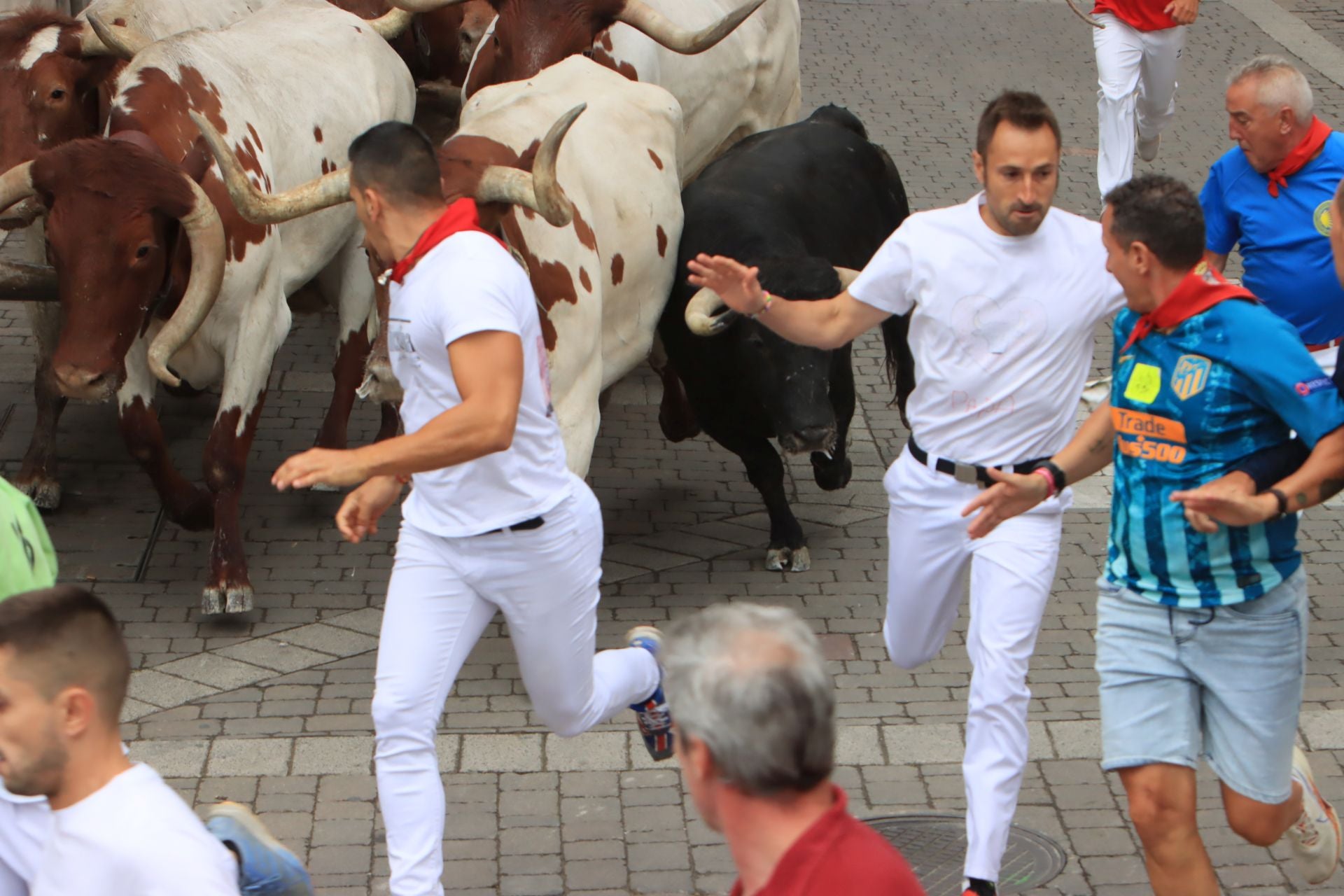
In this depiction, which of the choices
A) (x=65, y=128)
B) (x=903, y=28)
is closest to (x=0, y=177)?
(x=65, y=128)

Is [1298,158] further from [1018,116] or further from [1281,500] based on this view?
[1281,500]

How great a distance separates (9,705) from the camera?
312 centimetres

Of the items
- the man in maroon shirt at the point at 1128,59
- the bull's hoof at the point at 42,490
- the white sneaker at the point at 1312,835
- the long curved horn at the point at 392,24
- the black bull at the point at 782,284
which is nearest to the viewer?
the white sneaker at the point at 1312,835

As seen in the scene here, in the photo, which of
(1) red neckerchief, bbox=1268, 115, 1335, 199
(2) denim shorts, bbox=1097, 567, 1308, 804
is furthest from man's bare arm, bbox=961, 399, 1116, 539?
(1) red neckerchief, bbox=1268, 115, 1335, 199

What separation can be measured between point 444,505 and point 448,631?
33 cm

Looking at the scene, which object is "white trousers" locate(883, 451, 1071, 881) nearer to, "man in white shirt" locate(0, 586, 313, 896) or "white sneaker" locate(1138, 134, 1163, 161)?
"man in white shirt" locate(0, 586, 313, 896)

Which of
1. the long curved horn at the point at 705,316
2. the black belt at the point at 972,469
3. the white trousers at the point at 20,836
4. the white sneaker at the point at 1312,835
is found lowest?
the white sneaker at the point at 1312,835

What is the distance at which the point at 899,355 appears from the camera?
873 centimetres

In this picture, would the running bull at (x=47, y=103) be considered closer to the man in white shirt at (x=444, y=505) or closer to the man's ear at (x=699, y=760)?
the man in white shirt at (x=444, y=505)

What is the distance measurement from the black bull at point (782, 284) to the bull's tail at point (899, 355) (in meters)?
0.01

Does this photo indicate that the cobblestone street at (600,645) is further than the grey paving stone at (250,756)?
No

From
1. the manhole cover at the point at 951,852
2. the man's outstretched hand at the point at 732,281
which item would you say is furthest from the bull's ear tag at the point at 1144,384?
the manhole cover at the point at 951,852

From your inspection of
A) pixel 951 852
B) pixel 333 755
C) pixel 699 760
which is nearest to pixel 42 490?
pixel 333 755

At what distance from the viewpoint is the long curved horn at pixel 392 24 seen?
31.8ft
